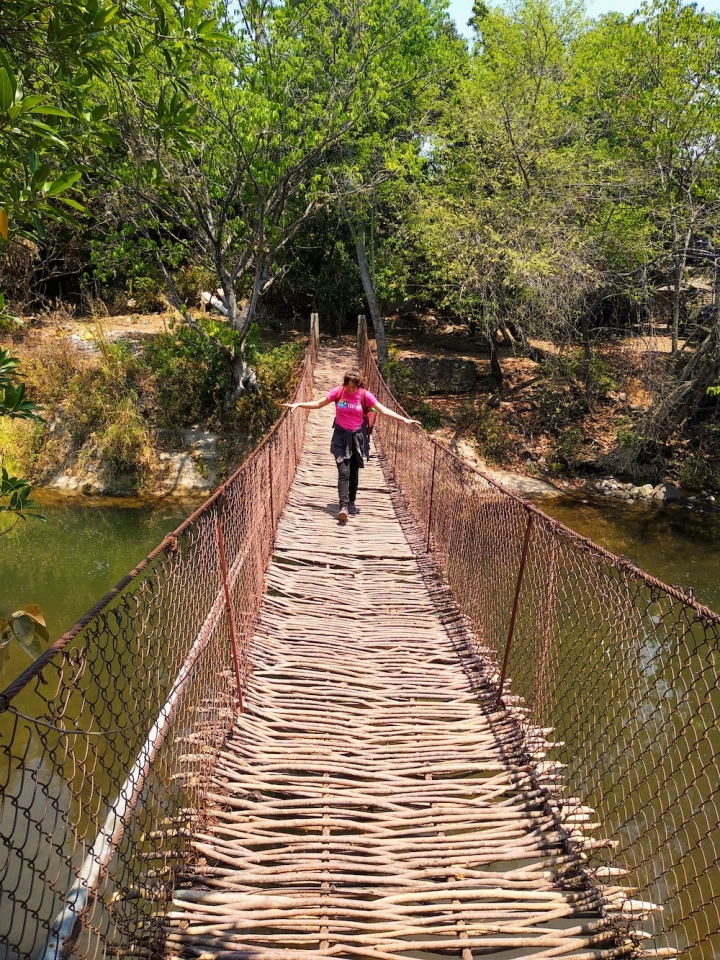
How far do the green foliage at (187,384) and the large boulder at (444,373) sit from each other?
473 centimetres

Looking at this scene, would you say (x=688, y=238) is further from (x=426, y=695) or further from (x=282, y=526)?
(x=426, y=695)

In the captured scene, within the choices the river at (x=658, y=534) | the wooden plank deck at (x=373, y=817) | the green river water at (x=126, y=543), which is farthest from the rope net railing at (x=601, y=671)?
the green river water at (x=126, y=543)

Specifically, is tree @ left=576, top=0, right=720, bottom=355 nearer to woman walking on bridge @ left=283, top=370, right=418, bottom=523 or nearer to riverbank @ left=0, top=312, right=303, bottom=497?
riverbank @ left=0, top=312, right=303, bottom=497

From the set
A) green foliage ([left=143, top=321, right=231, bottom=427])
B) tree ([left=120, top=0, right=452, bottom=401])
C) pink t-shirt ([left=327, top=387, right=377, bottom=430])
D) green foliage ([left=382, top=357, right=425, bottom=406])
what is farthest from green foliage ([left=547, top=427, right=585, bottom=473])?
pink t-shirt ([left=327, top=387, right=377, bottom=430])

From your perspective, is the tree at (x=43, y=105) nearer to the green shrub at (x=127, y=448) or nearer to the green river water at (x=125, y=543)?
the green river water at (x=125, y=543)

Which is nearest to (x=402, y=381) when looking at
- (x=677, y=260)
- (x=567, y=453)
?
(x=567, y=453)

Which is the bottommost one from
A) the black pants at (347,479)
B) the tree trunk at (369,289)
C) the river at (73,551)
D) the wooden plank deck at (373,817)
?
the river at (73,551)

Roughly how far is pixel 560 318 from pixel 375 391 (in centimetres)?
395

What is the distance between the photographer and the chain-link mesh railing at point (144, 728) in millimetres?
1630

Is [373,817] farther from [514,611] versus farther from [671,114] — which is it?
[671,114]

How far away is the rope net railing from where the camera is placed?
223cm

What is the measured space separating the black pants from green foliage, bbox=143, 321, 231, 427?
7.20m

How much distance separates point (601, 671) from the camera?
3795 mm

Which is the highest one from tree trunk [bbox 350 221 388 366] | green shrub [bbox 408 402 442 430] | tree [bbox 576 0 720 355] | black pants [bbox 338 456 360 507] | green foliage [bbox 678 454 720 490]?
tree [bbox 576 0 720 355]
